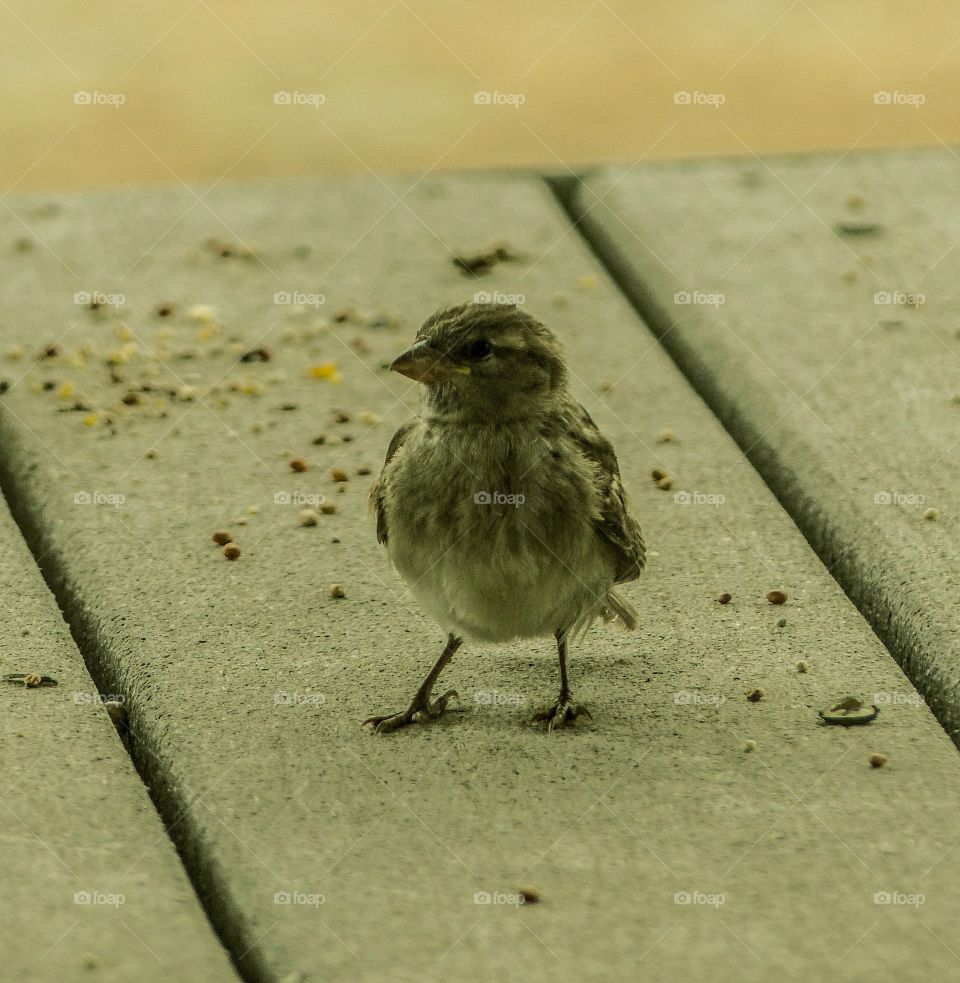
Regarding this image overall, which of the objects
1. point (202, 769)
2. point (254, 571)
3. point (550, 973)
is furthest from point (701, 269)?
point (550, 973)

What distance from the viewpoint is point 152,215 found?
21.5 ft

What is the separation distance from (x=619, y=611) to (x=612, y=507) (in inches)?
13.2

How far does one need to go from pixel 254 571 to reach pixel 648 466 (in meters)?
1.24

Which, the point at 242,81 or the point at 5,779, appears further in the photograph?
the point at 242,81

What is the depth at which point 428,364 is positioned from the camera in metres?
4.01

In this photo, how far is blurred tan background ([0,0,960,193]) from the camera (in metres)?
8.17

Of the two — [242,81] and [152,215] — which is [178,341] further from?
[242,81]

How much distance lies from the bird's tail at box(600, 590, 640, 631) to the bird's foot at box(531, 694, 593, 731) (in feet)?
0.92
